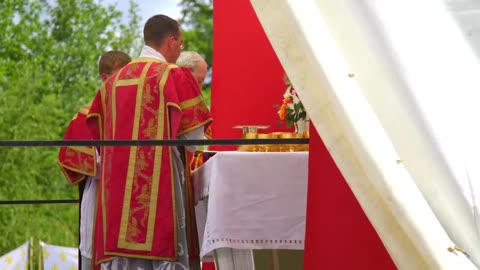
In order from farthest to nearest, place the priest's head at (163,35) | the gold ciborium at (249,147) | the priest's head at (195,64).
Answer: the priest's head at (195,64) < the priest's head at (163,35) < the gold ciborium at (249,147)

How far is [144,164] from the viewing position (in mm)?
6086

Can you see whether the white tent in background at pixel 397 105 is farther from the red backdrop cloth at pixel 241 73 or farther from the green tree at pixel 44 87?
the green tree at pixel 44 87

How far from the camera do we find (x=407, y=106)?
4207mm

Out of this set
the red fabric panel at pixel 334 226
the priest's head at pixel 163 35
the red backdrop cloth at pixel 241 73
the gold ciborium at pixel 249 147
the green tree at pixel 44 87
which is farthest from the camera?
the green tree at pixel 44 87

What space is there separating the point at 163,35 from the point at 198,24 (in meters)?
39.3

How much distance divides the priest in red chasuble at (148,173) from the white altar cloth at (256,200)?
44 centimetres

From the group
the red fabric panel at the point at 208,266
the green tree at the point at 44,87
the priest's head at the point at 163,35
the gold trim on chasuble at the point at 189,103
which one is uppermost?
the green tree at the point at 44,87

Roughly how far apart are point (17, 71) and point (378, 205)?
2656 cm

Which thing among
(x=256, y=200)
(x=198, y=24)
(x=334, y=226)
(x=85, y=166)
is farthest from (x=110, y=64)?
(x=198, y=24)

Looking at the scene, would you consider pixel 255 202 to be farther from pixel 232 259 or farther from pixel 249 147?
pixel 249 147

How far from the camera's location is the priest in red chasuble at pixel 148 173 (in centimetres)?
596

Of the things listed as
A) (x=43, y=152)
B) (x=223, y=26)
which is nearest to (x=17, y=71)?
(x=43, y=152)

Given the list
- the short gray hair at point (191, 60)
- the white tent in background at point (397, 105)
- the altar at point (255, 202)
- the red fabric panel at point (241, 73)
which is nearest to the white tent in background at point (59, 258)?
the red fabric panel at point (241, 73)

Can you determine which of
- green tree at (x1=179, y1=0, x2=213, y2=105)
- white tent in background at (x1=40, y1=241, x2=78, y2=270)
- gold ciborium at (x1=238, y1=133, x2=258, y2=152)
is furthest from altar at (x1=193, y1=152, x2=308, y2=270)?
green tree at (x1=179, y1=0, x2=213, y2=105)
